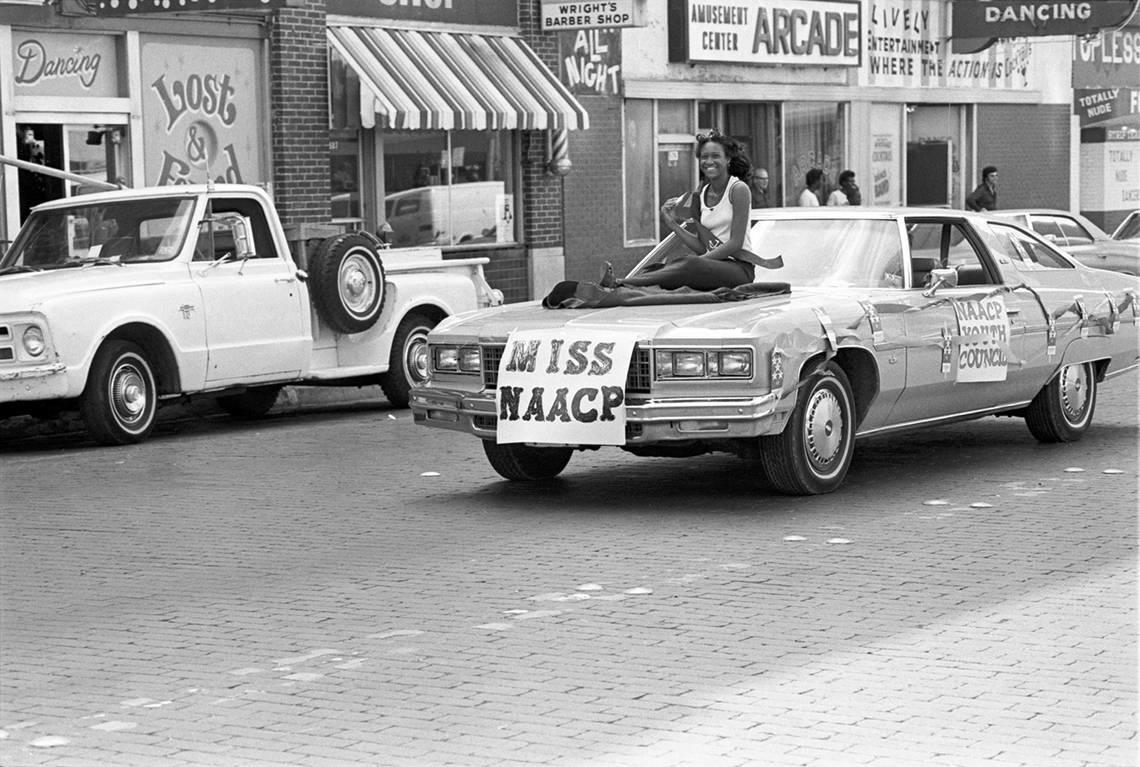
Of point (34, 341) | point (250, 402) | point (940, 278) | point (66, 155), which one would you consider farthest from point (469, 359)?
point (66, 155)

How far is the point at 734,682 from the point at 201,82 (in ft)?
47.7

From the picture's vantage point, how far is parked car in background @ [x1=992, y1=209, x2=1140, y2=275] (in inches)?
941

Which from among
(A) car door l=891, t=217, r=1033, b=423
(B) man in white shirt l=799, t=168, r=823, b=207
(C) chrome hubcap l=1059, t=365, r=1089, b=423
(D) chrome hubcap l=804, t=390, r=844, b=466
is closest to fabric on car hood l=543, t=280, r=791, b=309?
(D) chrome hubcap l=804, t=390, r=844, b=466

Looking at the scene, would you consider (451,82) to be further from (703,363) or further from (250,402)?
(703,363)

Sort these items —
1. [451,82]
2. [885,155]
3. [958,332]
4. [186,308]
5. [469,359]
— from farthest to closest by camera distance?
[885,155], [451,82], [186,308], [958,332], [469,359]

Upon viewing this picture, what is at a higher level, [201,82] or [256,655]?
[201,82]

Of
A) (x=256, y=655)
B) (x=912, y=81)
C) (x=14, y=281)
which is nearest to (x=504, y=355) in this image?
(x=256, y=655)

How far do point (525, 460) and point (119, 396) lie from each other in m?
3.82

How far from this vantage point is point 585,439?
31.8ft

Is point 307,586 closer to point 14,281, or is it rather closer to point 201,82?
point 14,281

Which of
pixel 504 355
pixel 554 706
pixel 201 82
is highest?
pixel 201 82

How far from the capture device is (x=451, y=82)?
2197 centimetres

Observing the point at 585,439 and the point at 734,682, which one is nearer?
the point at 734,682

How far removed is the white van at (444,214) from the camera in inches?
876
